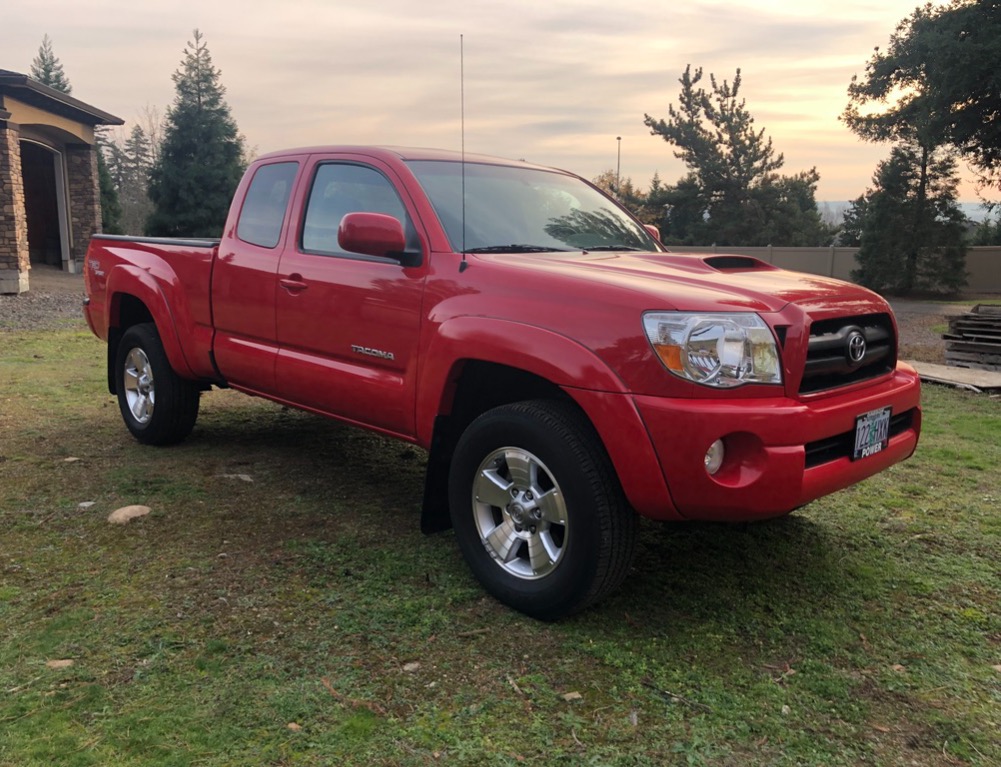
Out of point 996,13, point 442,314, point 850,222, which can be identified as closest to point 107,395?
point 442,314

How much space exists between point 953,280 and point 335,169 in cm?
2756

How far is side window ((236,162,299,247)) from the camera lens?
4.60m

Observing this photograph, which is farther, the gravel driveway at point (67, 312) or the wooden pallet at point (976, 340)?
the gravel driveway at point (67, 312)

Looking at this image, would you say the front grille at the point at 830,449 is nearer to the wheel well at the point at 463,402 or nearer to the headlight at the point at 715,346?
the headlight at the point at 715,346

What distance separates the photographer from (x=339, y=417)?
4219mm

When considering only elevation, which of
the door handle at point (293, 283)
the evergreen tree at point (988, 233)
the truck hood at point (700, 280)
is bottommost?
the door handle at point (293, 283)

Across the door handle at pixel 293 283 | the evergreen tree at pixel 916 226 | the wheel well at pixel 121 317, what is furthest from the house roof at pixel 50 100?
the evergreen tree at pixel 916 226

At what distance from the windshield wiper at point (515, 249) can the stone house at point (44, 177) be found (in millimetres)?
16996

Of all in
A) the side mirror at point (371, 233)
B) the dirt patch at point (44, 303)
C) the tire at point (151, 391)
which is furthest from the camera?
the dirt patch at point (44, 303)

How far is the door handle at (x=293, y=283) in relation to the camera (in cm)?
422

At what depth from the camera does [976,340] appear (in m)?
9.40

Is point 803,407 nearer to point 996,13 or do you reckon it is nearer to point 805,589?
point 805,589

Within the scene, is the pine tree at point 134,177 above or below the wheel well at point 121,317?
above

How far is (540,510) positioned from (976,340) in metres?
8.20
